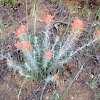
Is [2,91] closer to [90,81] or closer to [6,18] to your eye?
[90,81]

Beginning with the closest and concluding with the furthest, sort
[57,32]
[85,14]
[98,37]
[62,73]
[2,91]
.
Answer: [98,37]
[2,91]
[62,73]
[57,32]
[85,14]

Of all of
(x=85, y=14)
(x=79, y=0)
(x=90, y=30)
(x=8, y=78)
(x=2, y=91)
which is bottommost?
(x=2, y=91)

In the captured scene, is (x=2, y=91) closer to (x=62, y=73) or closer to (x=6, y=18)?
(x=62, y=73)

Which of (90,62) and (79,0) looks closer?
(90,62)

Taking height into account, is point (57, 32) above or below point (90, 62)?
above

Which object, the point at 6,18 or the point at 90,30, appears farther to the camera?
the point at 6,18

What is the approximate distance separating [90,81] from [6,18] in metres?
2.19

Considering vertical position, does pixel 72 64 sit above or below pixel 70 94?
above

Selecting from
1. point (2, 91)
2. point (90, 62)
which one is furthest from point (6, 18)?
point (90, 62)

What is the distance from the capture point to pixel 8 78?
Result: 1.80 meters

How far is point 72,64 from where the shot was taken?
195 cm

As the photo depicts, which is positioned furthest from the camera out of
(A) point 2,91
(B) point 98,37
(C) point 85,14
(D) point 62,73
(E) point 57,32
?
(C) point 85,14

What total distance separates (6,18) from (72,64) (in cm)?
181

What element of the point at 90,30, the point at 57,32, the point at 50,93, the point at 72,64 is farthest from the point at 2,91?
the point at 90,30
